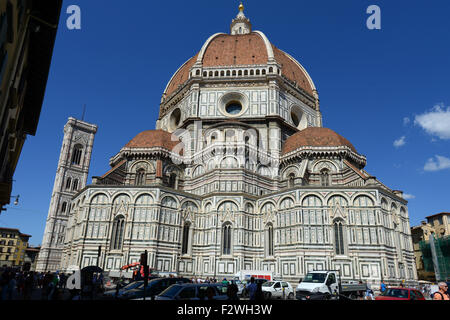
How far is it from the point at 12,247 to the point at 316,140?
79.3 metres

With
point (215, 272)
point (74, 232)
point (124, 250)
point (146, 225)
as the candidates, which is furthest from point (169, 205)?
point (74, 232)

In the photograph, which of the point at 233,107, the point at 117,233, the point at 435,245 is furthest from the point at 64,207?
the point at 435,245

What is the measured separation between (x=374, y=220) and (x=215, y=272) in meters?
15.2

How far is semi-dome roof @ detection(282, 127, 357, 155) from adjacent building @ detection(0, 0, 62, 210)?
1055 inches

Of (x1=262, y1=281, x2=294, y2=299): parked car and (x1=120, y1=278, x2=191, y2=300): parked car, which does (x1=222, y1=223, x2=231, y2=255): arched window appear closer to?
(x1=262, y1=281, x2=294, y2=299): parked car

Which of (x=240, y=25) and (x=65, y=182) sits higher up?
(x=240, y=25)

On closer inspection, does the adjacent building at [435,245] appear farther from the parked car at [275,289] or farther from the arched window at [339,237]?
the parked car at [275,289]

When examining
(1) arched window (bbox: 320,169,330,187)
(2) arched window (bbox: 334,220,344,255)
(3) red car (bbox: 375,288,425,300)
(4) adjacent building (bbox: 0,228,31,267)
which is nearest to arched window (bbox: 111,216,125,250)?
(2) arched window (bbox: 334,220,344,255)

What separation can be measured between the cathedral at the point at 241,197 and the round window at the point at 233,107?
0.20 meters

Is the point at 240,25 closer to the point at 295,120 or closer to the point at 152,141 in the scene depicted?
the point at 295,120

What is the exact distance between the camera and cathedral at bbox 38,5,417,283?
93.9 feet

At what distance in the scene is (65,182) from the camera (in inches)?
2133

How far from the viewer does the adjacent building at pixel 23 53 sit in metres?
8.63
